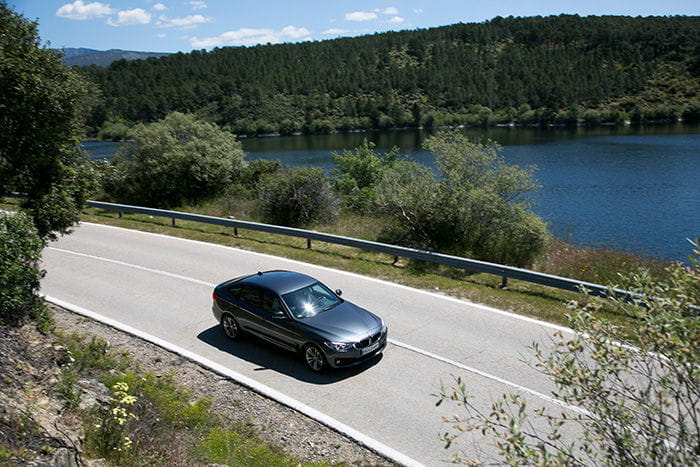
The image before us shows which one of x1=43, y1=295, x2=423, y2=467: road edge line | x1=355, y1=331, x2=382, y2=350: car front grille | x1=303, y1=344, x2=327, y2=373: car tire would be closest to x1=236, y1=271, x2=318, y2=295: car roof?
x1=303, y1=344, x2=327, y2=373: car tire

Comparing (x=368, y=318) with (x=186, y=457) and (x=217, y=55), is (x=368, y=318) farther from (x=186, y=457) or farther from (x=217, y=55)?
(x=217, y=55)

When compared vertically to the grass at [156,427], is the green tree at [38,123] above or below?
above

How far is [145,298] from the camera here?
1330 centimetres

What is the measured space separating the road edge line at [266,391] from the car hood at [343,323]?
4.16 feet

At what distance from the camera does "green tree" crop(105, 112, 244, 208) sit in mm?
28188

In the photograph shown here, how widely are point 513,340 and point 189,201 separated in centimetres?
2144

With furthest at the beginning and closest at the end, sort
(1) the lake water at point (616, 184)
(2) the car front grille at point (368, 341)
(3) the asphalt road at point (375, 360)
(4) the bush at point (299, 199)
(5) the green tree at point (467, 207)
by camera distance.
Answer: (1) the lake water at point (616, 184) → (4) the bush at point (299, 199) → (5) the green tree at point (467, 207) → (2) the car front grille at point (368, 341) → (3) the asphalt road at point (375, 360)

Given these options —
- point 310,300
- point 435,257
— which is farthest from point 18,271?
point 435,257

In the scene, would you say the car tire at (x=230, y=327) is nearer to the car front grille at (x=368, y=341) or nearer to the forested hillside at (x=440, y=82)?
the car front grille at (x=368, y=341)

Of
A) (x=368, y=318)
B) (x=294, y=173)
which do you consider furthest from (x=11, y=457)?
(x=294, y=173)

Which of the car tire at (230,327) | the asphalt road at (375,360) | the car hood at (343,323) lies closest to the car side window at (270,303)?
the car hood at (343,323)

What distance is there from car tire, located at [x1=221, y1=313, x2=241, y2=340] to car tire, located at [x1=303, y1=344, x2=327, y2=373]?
187cm

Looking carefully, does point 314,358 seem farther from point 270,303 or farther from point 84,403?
point 84,403

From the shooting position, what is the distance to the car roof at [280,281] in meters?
10.4
